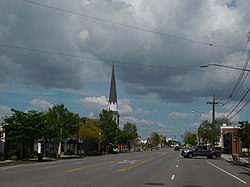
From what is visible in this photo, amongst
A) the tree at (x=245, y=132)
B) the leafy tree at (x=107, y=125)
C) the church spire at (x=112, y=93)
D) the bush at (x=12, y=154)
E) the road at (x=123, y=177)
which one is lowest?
the road at (x=123, y=177)

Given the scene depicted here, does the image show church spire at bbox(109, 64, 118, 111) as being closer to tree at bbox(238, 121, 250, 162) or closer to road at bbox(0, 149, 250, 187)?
tree at bbox(238, 121, 250, 162)

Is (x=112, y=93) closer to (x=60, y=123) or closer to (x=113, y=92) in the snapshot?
(x=113, y=92)

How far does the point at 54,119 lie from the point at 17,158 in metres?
9.31

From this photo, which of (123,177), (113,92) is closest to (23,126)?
(123,177)

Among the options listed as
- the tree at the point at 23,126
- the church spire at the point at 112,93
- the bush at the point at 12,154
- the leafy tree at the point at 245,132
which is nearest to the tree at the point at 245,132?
the leafy tree at the point at 245,132

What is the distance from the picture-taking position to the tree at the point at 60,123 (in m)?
59.9

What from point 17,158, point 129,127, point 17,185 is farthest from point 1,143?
point 129,127

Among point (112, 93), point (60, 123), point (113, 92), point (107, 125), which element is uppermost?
point (113, 92)

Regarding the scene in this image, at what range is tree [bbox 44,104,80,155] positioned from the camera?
196 ft

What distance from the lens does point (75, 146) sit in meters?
96.7

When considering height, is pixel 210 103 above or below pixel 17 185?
above

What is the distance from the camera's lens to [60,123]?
2442 inches

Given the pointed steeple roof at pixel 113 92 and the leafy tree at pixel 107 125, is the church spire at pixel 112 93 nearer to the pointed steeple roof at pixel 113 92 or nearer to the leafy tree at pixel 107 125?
the pointed steeple roof at pixel 113 92

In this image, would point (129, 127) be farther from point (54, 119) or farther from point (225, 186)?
point (225, 186)
